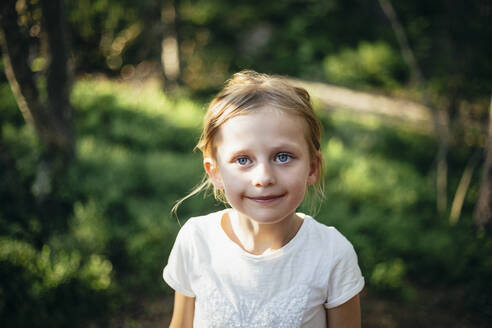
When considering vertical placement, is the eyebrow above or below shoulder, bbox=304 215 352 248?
above

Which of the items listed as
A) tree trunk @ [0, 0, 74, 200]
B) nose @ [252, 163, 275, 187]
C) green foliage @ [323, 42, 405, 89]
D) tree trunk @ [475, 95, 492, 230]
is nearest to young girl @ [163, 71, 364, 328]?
nose @ [252, 163, 275, 187]

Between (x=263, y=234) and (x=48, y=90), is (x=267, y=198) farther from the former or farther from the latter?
(x=48, y=90)

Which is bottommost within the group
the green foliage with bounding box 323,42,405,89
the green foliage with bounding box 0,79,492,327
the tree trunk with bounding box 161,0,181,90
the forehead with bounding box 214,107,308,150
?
the green foliage with bounding box 0,79,492,327

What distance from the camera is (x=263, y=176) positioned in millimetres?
1188

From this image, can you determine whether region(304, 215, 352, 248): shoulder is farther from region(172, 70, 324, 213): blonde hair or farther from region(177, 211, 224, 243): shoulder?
region(177, 211, 224, 243): shoulder

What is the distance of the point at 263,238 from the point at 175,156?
4.76 metres

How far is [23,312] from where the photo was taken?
2.82 metres

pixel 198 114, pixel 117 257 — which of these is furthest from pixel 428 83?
pixel 117 257

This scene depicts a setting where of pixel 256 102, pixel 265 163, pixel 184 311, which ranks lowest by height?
pixel 184 311

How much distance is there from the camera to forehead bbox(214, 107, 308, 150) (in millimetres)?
1213

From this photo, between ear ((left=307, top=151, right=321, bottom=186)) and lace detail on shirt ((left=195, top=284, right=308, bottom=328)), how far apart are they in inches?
13.6

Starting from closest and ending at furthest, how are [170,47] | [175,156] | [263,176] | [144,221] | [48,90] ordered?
[263,176], [144,221], [48,90], [175,156], [170,47]

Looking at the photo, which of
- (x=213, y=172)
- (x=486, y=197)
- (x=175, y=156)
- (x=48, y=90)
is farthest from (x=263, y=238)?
(x=175, y=156)

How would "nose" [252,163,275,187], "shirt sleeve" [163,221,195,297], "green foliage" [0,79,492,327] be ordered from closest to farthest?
1. "nose" [252,163,275,187]
2. "shirt sleeve" [163,221,195,297]
3. "green foliage" [0,79,492,327]
